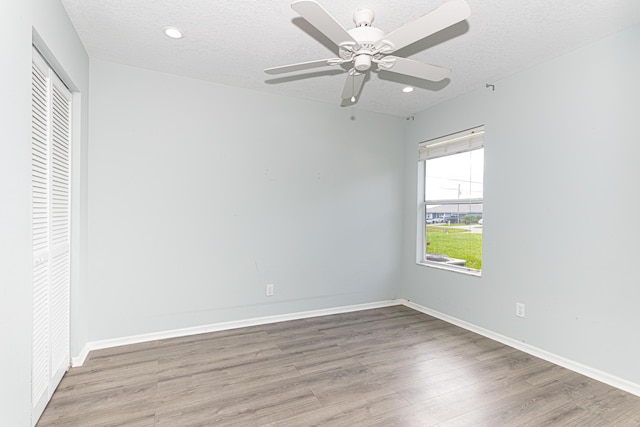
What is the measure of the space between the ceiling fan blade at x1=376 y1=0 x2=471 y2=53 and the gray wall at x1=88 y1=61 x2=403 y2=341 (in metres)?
2.01

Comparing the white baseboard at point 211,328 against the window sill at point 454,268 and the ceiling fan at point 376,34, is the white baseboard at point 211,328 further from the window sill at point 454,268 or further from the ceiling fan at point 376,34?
the ceiling fan at point 376,34

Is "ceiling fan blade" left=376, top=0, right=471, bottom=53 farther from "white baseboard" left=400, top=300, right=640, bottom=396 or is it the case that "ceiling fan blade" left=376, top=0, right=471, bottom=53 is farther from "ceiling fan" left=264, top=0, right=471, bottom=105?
"white baseboard" left=400, top=300, right=640, bottom=396

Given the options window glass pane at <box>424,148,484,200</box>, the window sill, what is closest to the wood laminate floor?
the window sill

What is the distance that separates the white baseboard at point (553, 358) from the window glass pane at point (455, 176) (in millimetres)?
1414

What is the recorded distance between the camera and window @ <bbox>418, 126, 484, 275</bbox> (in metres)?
3.56

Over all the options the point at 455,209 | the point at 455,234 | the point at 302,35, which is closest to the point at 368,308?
the point at 455,234

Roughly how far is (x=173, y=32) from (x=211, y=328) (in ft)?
8.95

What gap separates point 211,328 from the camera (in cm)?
335

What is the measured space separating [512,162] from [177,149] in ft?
10.8

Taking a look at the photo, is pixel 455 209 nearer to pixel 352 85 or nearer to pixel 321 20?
pixel 352 85

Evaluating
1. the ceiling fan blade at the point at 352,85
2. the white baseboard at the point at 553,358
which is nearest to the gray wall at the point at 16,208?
the ceiling fan blade at the point at 352,85

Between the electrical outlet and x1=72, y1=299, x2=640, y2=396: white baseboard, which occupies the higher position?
the electrical outlet

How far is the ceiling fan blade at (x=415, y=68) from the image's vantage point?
81.7 inches

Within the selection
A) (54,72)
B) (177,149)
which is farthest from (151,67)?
(54,72)
